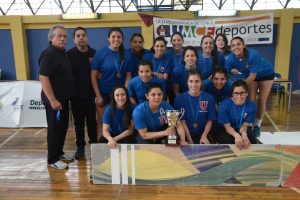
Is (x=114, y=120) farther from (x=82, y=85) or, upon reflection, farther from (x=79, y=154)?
(x=79, y=154)

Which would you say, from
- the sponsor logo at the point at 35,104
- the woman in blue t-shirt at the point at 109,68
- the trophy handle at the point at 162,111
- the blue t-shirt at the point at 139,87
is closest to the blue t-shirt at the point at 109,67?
the woman in blue t-shirt at the point at 109,68

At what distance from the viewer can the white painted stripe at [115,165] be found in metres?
2.37

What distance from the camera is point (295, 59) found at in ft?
27.8

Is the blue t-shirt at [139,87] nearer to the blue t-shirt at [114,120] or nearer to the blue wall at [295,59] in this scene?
the blue t-shirt at [114,120]

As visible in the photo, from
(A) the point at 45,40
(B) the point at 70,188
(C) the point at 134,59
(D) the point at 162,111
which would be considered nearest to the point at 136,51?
(C) the point at 134,59

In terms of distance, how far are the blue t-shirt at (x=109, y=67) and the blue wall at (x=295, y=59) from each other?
7.21m

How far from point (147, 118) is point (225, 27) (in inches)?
257

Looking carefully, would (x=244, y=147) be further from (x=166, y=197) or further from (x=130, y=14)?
(x=130, y=14)

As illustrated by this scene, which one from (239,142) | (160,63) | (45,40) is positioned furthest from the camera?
(45,40)

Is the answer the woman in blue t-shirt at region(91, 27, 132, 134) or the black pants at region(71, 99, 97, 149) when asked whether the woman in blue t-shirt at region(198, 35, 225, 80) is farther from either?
the black pants at region(71, 99, 97, 149)

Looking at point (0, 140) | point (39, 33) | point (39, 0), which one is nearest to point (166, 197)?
point (0, 140)

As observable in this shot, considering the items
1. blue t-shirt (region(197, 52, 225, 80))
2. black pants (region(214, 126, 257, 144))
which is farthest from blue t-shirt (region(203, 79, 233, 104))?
black pants (region(214, 126, 257, 144))

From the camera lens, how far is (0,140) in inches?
154

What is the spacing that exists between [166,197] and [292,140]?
5.03ft
